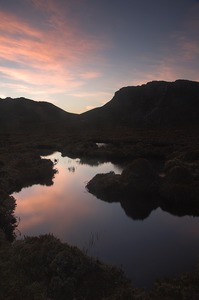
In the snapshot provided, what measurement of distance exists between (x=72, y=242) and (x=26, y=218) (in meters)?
5.47

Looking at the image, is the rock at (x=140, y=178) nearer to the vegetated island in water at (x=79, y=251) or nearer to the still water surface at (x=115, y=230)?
the vegetated island in water at (x=79, y=251)

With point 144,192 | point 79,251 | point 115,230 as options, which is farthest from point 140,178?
point 79,251

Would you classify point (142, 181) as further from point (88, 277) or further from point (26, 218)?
point (88, 277)

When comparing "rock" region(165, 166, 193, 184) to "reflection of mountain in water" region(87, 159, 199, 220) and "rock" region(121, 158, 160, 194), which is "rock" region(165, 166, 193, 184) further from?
"rock" region(121, 158, 160, 194)

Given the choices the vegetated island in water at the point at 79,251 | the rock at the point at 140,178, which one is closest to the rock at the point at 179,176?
the vegetated island in water at the point at 79,251

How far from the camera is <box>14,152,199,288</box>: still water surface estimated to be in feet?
49.7

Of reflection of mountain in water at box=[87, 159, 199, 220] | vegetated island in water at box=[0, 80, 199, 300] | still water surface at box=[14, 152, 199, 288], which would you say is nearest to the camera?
vegetated island in water at box=[0, 80, 199, 300]

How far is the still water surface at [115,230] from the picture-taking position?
15148mm

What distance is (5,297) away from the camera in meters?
10.8

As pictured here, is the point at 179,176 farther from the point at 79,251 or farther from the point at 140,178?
the point at 79,251

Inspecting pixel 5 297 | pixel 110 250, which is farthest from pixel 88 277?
pixel 110 250

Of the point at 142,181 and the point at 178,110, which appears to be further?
the point at 178,110

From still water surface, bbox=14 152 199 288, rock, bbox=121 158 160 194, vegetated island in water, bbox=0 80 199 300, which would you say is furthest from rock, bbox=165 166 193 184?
still water surface, bbox=14 152 199 288

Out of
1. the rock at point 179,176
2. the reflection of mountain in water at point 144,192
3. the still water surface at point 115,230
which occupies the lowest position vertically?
the still water surface at point 115,230
